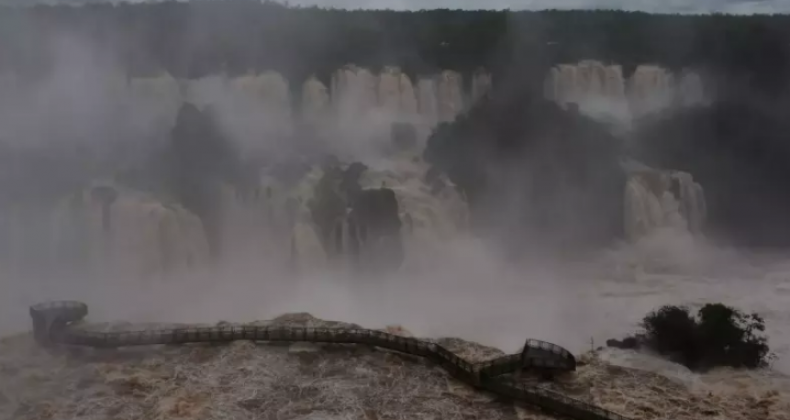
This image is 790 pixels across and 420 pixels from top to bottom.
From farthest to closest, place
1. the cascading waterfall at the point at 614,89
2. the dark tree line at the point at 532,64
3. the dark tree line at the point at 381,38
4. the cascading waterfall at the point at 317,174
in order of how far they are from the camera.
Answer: the cascading waterfall at the point at 614,89 → the dark tree line at the point at 381,38 → the dark tree line at the point at 532,64 → the cascading waterfall at the point at 317,174

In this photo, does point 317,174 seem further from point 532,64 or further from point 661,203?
point 532,64

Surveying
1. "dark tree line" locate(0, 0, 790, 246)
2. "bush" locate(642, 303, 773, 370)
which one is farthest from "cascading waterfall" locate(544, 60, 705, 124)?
"bush" locate(642, 303, 773, 370)

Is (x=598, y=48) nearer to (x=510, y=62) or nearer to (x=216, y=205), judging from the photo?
(x=510, y=62)

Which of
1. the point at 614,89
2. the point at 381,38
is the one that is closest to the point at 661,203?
the point at 614,89

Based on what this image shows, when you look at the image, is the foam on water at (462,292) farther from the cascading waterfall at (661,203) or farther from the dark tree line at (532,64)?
the dark tree line at (532,64)

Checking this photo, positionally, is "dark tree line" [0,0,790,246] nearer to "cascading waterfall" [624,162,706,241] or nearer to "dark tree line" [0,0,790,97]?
"dark tree line" [0,0,790,97]

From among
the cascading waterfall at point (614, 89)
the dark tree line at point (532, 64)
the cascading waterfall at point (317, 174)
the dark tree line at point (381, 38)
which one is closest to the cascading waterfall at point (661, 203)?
the cascading waterfall at point (317, 174)
